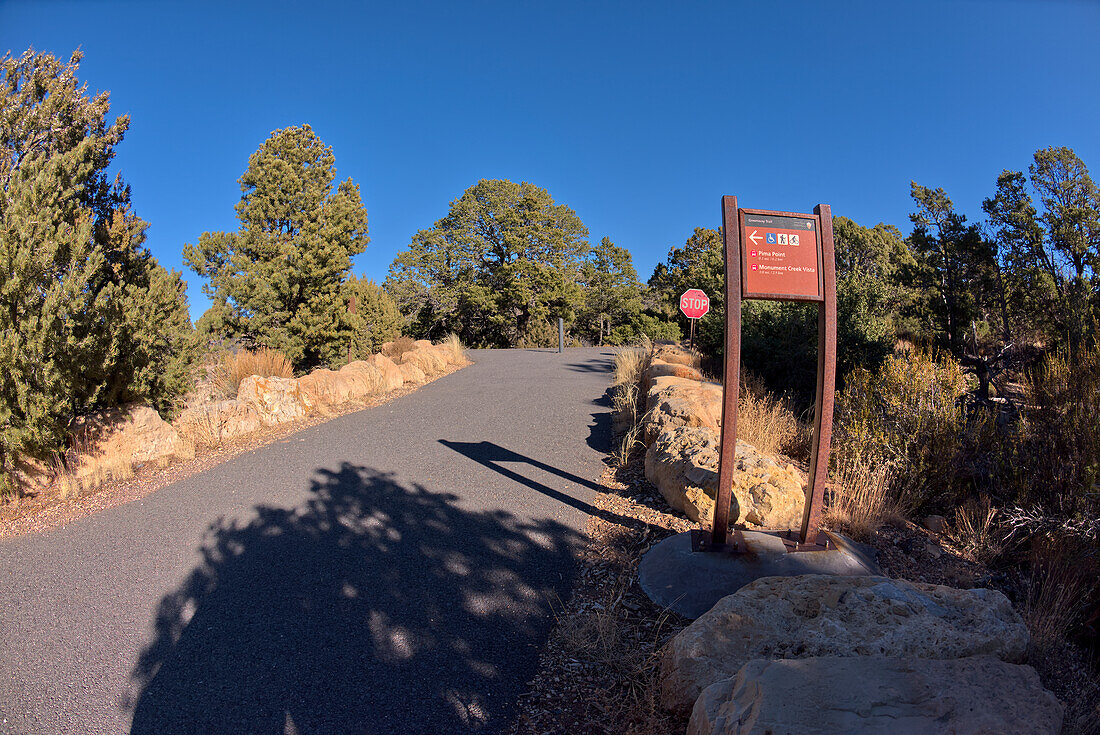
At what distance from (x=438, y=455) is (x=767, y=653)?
4995 mm

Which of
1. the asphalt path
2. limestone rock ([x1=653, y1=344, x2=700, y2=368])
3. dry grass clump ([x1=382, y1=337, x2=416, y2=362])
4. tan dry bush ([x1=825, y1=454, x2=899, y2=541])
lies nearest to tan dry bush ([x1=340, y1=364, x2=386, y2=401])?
the asphalt path

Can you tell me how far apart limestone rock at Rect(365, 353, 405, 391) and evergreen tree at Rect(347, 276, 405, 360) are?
375cm

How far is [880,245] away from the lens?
90.8 ft

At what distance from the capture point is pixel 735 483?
4773 mm

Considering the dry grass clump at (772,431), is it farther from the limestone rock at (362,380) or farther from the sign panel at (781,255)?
the limestone rock at (362,380)

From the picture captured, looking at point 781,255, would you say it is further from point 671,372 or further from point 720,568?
point 671,372

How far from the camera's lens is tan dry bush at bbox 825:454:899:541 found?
15.8 ft

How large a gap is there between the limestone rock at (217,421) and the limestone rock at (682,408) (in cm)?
570

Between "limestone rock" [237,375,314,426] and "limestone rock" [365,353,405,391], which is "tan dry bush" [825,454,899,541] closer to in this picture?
"limestone rock" [237,375,314,426]

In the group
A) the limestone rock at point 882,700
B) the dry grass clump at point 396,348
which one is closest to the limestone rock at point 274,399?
the dry grass clump at point 396,348

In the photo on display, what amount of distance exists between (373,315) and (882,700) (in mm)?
18605

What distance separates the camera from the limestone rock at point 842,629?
2561 mm

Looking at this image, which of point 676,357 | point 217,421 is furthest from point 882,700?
point 676,357

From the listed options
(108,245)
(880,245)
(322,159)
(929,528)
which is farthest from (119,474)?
(880,245)
